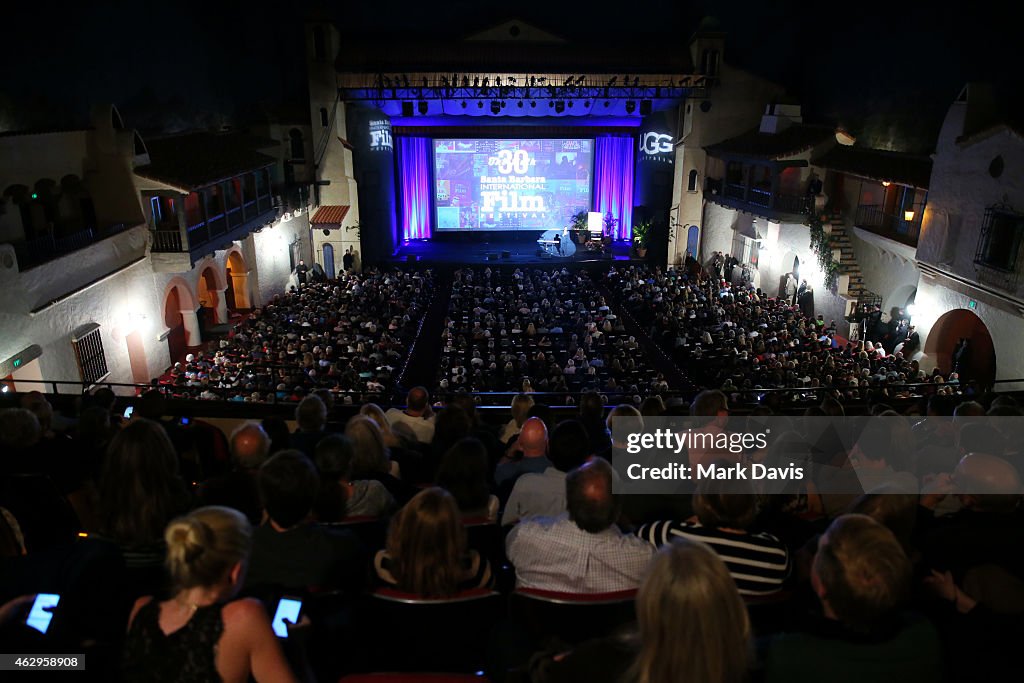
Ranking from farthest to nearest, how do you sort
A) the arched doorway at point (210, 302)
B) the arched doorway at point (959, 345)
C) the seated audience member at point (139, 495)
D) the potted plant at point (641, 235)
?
1. the potted plant at point (641, 235)
2. the arched doorway at point (210, 302)
3. the arched doorway at point (959, 345)
4. the seated audience member at point (139, 495)

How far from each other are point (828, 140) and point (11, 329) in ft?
64.2

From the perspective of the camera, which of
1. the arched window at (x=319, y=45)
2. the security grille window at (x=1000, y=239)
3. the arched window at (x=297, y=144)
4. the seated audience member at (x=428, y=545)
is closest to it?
the seated audience member at (x=428, y=545)

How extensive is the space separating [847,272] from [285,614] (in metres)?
18.9

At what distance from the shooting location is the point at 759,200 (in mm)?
21422

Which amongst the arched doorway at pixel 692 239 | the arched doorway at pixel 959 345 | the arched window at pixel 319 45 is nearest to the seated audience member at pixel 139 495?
the arched doorway at pixel 959 345

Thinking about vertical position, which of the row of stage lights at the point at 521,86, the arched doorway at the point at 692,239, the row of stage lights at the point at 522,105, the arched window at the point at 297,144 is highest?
the row of stage lights at the point at 521,86

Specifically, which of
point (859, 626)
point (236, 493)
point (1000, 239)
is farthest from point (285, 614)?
point (1000, 239)

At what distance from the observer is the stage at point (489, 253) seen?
2472 centimetres

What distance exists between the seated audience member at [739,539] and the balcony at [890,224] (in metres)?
15.7

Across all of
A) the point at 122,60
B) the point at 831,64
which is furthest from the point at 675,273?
the point at 122,60

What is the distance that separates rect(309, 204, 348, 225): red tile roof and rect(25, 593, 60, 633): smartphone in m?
23.0

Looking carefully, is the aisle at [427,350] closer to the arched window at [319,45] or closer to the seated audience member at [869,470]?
the seated audience member at [869,470]

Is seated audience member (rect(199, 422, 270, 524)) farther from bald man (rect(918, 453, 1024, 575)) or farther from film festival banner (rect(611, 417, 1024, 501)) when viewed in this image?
bald man (rect(918, 453, 1024, 575))

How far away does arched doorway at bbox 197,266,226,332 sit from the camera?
19.1 m
